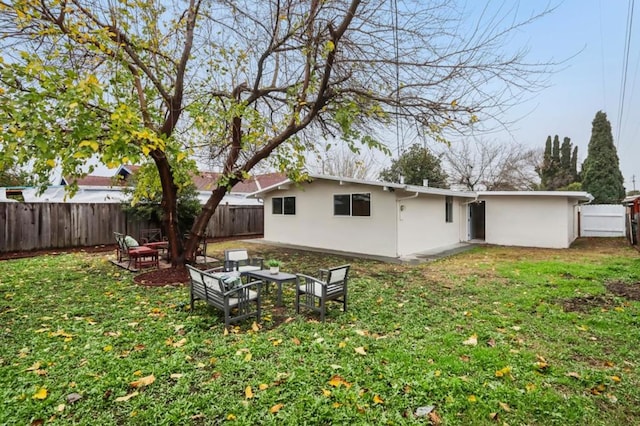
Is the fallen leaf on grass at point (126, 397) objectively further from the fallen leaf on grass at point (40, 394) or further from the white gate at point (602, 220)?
the white gate at point (602, 220)

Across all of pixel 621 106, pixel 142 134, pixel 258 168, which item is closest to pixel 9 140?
pixel 142 134

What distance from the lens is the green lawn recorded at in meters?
2.78

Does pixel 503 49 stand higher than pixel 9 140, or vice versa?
pixel 503 49

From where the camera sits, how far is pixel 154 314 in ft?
17.1

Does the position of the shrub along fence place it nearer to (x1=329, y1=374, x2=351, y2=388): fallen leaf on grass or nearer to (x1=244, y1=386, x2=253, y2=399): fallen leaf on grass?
(x1=244, y1=386, x2=253, y2=399): fallen leaf on grass

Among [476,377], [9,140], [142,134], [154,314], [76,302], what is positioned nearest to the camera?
[476,377]

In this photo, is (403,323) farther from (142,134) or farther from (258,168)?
(258,168)

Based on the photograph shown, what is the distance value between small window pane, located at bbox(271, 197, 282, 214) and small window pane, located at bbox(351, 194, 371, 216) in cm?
429

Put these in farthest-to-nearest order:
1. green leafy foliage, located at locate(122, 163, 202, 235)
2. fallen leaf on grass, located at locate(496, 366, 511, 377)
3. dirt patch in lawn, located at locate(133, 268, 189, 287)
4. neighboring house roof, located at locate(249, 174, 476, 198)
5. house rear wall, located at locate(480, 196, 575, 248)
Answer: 1. house rear wall, located at locate(480, 196, 575, 248)
2. green leafy foliage, located at locate(122, 163, 202, 235)
3. neighboring house roof, located at locate(249, 174, 476, 198)
4. dirt patch in lawn, located at locate(133, 268, 189, 287)
5. fallen leaf on grass, located at locate(496, 366, 511, 377)

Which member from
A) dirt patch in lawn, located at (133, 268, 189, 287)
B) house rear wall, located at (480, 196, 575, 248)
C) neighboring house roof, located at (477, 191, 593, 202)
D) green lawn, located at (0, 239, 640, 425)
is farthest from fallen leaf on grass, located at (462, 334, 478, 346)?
house rear wall, located at (480, 196, 575, 248)

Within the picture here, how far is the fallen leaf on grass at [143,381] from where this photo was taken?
314 centimetres

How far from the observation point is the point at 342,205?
497 inches

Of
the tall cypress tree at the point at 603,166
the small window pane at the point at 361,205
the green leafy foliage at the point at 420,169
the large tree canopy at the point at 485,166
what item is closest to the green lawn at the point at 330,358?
the small window pane at the point at 361,205

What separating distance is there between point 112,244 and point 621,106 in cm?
2160
